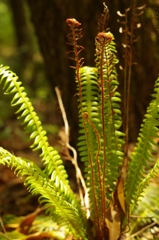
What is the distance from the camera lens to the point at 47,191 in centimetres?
111

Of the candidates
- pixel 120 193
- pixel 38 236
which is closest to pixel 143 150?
pixel 120 193

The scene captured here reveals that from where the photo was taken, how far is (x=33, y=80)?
5.22 meters

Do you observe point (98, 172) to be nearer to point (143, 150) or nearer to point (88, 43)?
point (143, 150)

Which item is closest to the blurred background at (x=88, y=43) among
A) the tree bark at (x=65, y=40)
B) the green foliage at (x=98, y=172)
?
the tree bark at (x=65, y=40)

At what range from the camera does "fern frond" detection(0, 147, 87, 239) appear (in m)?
1.04

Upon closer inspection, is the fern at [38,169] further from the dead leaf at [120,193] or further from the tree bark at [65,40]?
the tree bark at [65,40]

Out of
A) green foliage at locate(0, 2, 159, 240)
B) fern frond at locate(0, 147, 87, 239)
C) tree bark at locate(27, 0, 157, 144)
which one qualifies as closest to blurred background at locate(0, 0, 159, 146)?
tree bark at locate(27, 0, 157, 144)

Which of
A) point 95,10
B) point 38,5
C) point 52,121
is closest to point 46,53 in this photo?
point 38,5

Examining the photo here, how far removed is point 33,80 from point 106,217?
421cm

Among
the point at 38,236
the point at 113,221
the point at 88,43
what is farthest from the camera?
the point at 88,43

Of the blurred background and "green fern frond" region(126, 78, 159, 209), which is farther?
the blurred background

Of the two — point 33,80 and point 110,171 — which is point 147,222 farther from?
point 33,80

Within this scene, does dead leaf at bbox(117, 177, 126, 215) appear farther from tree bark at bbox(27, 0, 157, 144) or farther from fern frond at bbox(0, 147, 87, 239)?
tree bark at bbox(27, 0, 157, 144)

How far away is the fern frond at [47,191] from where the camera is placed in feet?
3.40
